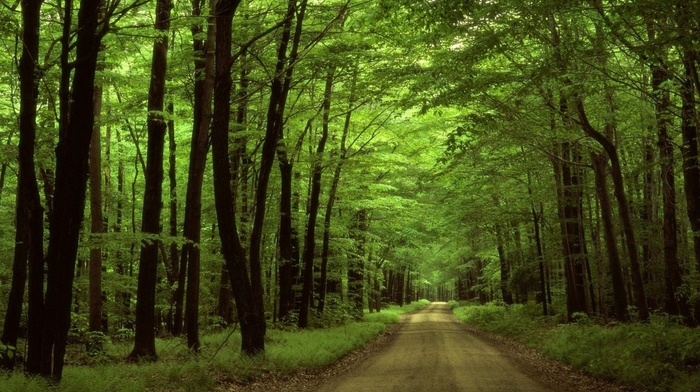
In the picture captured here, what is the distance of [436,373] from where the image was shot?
1188cm

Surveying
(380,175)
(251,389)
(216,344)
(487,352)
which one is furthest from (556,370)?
(380,175)

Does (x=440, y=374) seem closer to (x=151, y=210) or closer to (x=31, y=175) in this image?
(x=151, y=210)

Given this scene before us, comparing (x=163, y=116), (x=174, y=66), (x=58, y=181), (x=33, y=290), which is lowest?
(x=33, y=290)

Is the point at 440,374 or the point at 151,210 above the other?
the point at 151,210

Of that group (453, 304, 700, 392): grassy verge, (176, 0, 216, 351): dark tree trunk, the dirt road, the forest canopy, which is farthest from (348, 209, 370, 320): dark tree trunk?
(176, 0, 216, 351): dark tree trunk

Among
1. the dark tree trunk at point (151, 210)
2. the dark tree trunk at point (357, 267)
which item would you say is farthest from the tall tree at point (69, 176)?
the dark tree trunk at point (357, 267)

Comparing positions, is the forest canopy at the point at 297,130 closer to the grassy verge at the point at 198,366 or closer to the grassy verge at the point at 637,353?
the grassy verge at the point at 198,366

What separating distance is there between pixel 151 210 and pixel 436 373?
7442mm

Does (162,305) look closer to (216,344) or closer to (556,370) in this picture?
(216,344)

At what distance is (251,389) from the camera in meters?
10.3

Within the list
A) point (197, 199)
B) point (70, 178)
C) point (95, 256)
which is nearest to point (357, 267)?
point (95, 256)

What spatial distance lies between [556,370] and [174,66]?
12705 mm

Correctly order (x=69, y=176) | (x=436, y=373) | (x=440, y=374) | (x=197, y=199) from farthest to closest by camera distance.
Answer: (x=197, y=199) < (x=436, y=373) < (x=440, y=374) < (x=69, y=176)

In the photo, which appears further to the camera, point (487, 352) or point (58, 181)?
point (487, 352)
